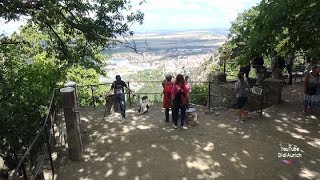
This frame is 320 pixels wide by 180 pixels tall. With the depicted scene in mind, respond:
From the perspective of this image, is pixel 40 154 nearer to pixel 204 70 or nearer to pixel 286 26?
pixel 286 26

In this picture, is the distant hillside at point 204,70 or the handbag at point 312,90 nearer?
the handbag at point 312,90

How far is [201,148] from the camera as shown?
782cm

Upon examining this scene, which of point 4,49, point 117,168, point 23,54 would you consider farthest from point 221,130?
point 23,54

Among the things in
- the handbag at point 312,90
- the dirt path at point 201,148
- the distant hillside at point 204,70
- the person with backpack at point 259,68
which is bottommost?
the distant hillside at point 204,70

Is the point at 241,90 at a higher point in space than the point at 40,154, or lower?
higher

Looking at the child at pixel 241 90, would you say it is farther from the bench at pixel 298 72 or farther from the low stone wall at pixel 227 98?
the bench at pixel 298 72

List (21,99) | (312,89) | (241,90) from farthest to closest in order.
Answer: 1. (21,99)
2. (312,89)
3. (241,90)

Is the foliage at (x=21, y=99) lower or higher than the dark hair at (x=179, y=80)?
lower

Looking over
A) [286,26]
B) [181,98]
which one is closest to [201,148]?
[181,98]

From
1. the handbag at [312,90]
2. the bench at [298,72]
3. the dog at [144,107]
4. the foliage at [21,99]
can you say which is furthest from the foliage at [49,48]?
the bench at [298,72]

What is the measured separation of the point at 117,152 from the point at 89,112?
14.0 ft

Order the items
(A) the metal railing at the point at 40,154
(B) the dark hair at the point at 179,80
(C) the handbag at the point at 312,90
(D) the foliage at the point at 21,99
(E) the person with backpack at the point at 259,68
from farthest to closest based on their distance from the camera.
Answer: (D) the foliage at the point at 21,99
(E) the person with backpack at the point at 259,68
(C) the handbag at the point at 312,90
(B) the dark hair at the point at 179,80
(A) the metal railing at the point at 40,154

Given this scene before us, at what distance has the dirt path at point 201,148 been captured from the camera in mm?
6582

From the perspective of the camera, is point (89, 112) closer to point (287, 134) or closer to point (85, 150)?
point (85, 150)
